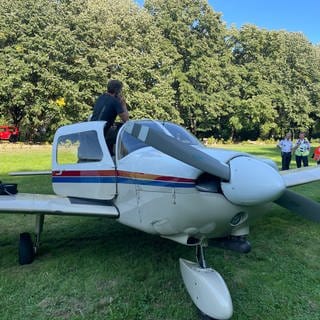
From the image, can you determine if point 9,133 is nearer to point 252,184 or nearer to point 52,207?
point 52,207

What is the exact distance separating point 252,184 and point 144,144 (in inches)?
59.8

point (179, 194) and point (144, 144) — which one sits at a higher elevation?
point (144, 144)

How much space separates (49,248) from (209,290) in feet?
9.48

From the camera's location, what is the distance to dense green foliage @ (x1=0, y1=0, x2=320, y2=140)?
27.5 meters

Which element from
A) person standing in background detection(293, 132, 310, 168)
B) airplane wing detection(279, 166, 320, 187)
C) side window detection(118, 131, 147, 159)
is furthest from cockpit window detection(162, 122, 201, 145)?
person standing in background detection(293, 132, 310, 168)

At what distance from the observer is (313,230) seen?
5.97m

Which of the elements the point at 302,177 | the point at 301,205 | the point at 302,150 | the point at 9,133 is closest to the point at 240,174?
the point at 301,205

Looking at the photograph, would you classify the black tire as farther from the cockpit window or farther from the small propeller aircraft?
the cockpit window

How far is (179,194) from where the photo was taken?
Result: 3.23 m

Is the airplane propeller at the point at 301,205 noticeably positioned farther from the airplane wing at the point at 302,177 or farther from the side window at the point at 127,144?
the side window at the point at 127,144

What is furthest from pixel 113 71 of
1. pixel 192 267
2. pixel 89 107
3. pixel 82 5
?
pixel 192 267

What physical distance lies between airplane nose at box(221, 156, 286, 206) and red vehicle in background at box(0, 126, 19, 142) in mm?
29525

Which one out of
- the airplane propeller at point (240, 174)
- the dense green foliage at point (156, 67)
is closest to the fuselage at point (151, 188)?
the airplane propeller at point (240, 174)

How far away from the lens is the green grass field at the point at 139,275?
3.47 m
